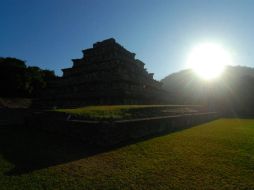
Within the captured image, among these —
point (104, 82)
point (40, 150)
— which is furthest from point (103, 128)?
point (104, 82)

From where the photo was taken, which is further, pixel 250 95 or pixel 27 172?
pixel 250 95

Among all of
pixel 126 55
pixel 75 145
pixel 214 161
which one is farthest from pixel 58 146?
pixel 126 55

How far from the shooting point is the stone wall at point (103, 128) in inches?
319

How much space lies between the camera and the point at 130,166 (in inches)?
228

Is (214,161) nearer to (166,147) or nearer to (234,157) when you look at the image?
(234,157)

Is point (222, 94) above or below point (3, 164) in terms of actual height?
above

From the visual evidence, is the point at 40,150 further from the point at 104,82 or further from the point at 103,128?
the point at 104,82

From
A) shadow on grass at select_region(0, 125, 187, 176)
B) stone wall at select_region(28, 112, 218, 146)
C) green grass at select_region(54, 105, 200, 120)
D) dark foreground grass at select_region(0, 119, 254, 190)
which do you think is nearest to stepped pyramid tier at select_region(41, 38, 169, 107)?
green grass at select_region(54, 105, 200, 120)

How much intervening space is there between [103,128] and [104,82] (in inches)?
492

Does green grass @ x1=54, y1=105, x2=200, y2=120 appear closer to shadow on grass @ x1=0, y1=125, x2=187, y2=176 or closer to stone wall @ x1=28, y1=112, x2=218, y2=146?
stone wall @ x1=28, y1=112, x2=218, y2=146

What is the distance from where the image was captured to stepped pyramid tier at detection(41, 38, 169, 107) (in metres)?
19.4

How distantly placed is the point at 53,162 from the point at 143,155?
3041mm

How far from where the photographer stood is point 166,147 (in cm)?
789

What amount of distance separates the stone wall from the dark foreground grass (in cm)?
70
